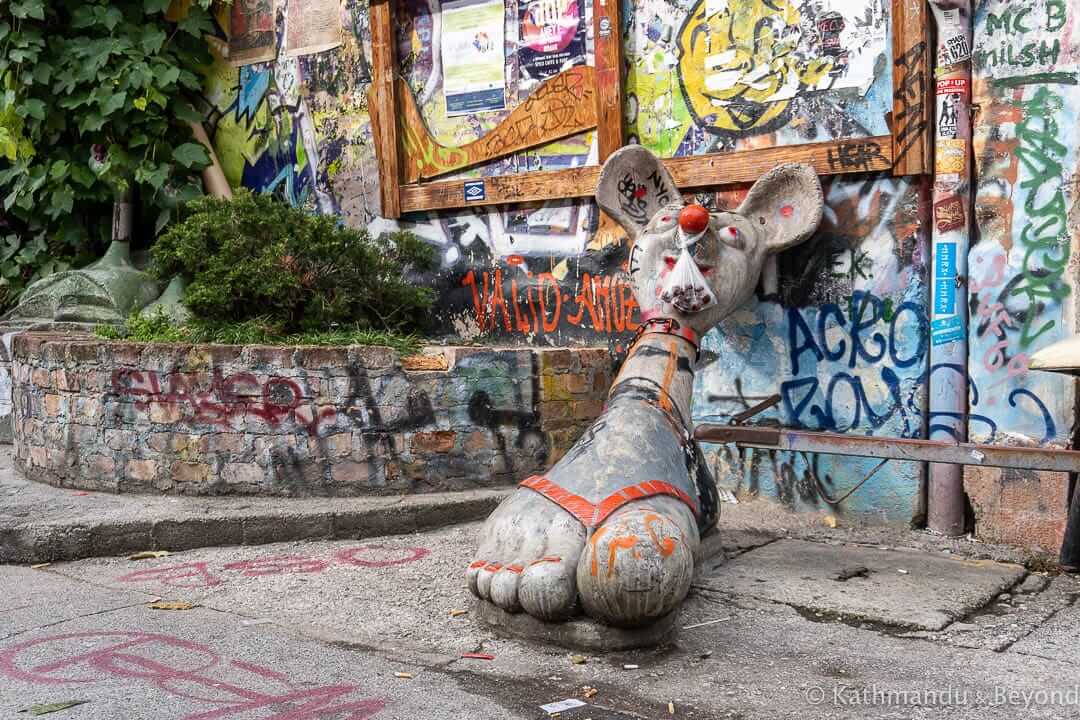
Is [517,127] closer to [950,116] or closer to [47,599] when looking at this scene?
[950,116]

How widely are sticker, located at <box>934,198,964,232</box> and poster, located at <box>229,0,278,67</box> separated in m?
5.79

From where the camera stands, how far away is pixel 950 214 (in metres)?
5.98

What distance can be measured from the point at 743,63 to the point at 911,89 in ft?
3.67

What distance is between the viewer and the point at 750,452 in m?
6.92

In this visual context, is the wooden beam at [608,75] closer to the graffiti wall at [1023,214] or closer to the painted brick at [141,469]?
the graffiti wall at [1023,214]

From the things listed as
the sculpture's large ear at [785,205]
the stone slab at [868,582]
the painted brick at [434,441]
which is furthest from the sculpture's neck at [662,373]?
the painted brick at [434,441]

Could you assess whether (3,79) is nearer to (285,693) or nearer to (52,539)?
(52,539)

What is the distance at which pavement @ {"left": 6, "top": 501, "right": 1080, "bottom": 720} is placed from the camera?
3.85m

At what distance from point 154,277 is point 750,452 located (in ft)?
16.5

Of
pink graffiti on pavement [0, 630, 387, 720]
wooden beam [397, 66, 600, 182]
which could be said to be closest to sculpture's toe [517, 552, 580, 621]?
pink graffiti on pavement [0, 630, 387, 720]

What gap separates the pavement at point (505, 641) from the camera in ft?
12.6

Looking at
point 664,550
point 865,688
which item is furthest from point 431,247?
point 865,688

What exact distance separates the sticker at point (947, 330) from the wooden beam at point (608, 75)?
2.40 m

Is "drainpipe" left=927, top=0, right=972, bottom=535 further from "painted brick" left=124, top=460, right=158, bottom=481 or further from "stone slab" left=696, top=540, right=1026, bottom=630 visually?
"painted brick" left=124, top=460, right=158, bottom=481
